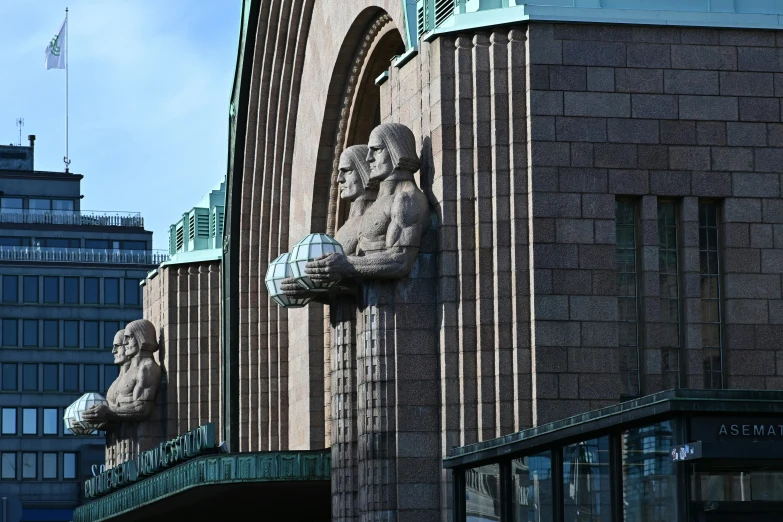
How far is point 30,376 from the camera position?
89375 mm

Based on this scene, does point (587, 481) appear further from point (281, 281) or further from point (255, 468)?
point (255, 468)

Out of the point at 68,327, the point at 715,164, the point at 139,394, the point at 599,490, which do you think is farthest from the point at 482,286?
the point at 68,327

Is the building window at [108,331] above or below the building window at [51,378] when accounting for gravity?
above

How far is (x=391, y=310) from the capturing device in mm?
24984

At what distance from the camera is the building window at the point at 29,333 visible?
3509 inches

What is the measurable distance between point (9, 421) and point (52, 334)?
4.81m

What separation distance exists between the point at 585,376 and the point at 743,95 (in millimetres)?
4574

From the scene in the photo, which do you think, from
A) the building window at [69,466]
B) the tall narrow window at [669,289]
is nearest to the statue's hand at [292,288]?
the tall narrow window at [669,289]

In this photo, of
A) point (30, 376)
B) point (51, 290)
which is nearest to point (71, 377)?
point (30, 376)

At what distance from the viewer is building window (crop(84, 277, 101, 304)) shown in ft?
298

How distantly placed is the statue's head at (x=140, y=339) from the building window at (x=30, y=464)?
49.6m

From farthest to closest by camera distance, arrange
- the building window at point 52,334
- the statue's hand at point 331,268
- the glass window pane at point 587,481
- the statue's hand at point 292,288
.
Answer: the building window at point 52,334 < the statue's hand at point 292,288 < the statue's hand at point 331,268 < the glass window pane at point 587,481

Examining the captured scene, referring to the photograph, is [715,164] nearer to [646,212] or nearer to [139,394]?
[646,212]

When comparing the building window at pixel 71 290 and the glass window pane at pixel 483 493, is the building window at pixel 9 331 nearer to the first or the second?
the building window at pixel 71 290
